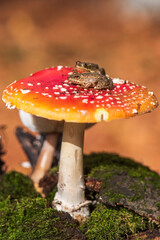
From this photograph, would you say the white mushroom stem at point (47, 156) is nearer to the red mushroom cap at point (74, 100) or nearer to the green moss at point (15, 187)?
the green moss at point (15, 187)

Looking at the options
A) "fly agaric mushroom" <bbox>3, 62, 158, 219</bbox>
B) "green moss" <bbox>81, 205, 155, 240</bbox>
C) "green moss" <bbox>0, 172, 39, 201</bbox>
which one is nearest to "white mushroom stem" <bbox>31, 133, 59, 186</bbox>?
"green moss" <bbox>0, 172, 39, 201</bbox>

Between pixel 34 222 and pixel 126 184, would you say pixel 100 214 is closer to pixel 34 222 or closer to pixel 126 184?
pixel 126 184

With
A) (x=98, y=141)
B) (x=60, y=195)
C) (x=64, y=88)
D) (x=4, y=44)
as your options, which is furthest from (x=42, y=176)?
(x=4, y=44)

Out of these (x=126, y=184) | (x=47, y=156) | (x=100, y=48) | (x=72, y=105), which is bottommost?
(x=126, y=184)

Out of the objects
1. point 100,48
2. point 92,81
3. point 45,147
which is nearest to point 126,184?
point 92,81

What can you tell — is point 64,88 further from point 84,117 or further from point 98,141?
point 98,141

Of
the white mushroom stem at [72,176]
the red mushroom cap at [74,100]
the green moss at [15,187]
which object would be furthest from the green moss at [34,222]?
the red mushroom cap at [74,100]

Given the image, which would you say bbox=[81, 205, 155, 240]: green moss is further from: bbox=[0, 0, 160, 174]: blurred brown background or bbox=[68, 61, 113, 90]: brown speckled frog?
bbox=[0, 0, 160, 174]: blurred brown background
